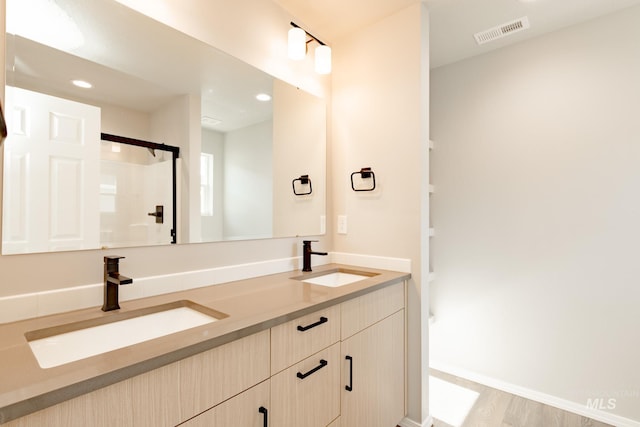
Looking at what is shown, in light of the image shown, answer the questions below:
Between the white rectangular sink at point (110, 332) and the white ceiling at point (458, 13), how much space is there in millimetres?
1759

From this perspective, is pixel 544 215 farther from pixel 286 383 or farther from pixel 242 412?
pixel 242 412

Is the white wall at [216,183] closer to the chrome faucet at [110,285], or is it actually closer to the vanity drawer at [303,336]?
the chrome faucet at [110,285]

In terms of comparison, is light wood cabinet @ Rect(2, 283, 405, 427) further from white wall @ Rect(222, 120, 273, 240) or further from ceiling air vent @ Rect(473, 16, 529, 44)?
ceiling air vent @ Rect(473, 16, 529, 44)

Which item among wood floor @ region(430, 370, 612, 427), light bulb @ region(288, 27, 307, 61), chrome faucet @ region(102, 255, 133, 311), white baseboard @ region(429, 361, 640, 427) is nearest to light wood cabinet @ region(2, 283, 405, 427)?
chrome faucet @ region(102, 255, 133, 311)

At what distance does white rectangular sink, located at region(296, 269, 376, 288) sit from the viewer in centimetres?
183

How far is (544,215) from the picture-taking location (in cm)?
214

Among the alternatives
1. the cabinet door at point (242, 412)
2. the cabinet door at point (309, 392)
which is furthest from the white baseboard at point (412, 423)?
the cabinet door at point (242, 412)

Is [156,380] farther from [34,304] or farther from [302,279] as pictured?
[302,279]

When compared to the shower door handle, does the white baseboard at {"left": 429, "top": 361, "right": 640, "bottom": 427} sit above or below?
below

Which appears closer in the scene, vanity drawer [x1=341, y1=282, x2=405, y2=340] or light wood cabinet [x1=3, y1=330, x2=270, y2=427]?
light wood cabinet [x1=3, y1=330, x2=270, y2=427]

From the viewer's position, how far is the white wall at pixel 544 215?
190 cm

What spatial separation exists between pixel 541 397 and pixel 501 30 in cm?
252

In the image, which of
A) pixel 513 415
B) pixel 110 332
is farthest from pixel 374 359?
pixel 513 415

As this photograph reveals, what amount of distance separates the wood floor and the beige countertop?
1243 mm
